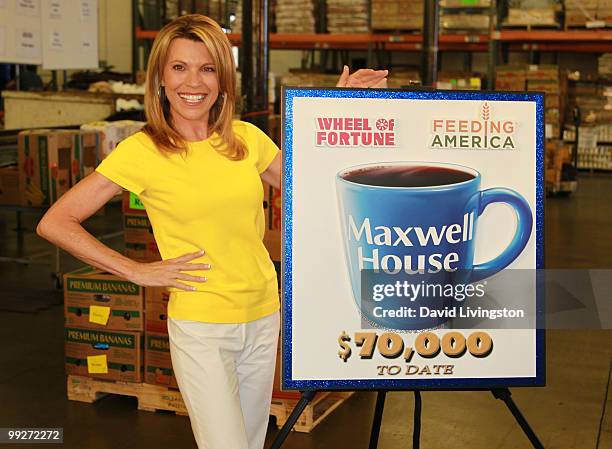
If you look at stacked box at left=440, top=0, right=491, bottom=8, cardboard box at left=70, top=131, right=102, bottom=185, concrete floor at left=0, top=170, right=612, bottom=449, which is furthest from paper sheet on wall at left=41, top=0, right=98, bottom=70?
stacked box at left=440, top=0, right=491, bottom=8

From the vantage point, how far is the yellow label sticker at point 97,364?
513cm

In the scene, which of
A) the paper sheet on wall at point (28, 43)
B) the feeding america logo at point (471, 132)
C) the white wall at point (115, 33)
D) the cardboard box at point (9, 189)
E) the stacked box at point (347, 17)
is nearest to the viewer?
the feeding america logo at point (471, 132)

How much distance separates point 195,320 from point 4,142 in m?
6.86

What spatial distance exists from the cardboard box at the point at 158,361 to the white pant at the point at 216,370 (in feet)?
7.26

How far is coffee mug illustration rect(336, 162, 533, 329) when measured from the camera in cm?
306

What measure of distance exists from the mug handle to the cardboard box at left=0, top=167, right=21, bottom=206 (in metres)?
5.70

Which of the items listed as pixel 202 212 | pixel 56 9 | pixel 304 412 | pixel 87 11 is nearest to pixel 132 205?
pixel 304 412

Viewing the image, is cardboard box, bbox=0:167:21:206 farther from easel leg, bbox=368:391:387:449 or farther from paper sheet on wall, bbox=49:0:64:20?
easel leg, bbox=368:391:387:449

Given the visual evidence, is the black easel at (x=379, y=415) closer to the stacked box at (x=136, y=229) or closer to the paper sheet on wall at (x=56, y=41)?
the stacked box at (x=136, y=229)

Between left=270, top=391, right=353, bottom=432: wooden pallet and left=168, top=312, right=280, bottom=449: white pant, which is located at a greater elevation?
left=168, top=312, right=280, bottom=449: white pant

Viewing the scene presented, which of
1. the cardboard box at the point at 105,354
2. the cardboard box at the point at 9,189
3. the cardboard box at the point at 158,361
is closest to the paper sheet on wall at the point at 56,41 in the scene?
the cardboard box at the point at 9,189

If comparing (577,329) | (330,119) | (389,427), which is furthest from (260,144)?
(577,329)

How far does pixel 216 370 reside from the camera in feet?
8.92

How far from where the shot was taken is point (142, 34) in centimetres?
1811
